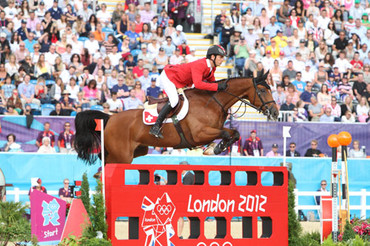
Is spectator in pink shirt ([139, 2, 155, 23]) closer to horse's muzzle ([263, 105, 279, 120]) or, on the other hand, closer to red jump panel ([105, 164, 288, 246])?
horse's muzzle ([263, 105, 279, 120])

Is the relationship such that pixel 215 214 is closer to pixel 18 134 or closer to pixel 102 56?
pixel 18 134

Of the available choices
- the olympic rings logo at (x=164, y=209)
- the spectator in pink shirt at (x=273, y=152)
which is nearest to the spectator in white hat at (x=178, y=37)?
the spectator in pink shirt at (x=273, y=152)

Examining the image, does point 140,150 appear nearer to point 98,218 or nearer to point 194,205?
point 194,205

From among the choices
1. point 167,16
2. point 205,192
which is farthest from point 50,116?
point 205,192

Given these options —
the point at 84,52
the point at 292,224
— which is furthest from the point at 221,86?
the point at 84,52

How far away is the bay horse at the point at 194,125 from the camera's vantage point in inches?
383

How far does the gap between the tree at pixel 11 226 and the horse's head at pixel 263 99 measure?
399 centimetres

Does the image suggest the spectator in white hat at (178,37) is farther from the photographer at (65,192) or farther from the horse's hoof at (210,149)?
the horse's hoof at (210,149)

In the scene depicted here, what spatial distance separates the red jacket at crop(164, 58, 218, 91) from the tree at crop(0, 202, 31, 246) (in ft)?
10.8

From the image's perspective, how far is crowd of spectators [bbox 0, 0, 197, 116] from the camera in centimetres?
1575

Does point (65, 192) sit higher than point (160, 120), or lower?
lower

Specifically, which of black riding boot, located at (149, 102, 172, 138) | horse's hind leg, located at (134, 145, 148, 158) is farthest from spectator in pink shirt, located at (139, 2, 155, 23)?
black riding boot, located at (149, 102, 172, 138)

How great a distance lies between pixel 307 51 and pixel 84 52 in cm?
661

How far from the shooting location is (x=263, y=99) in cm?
984
